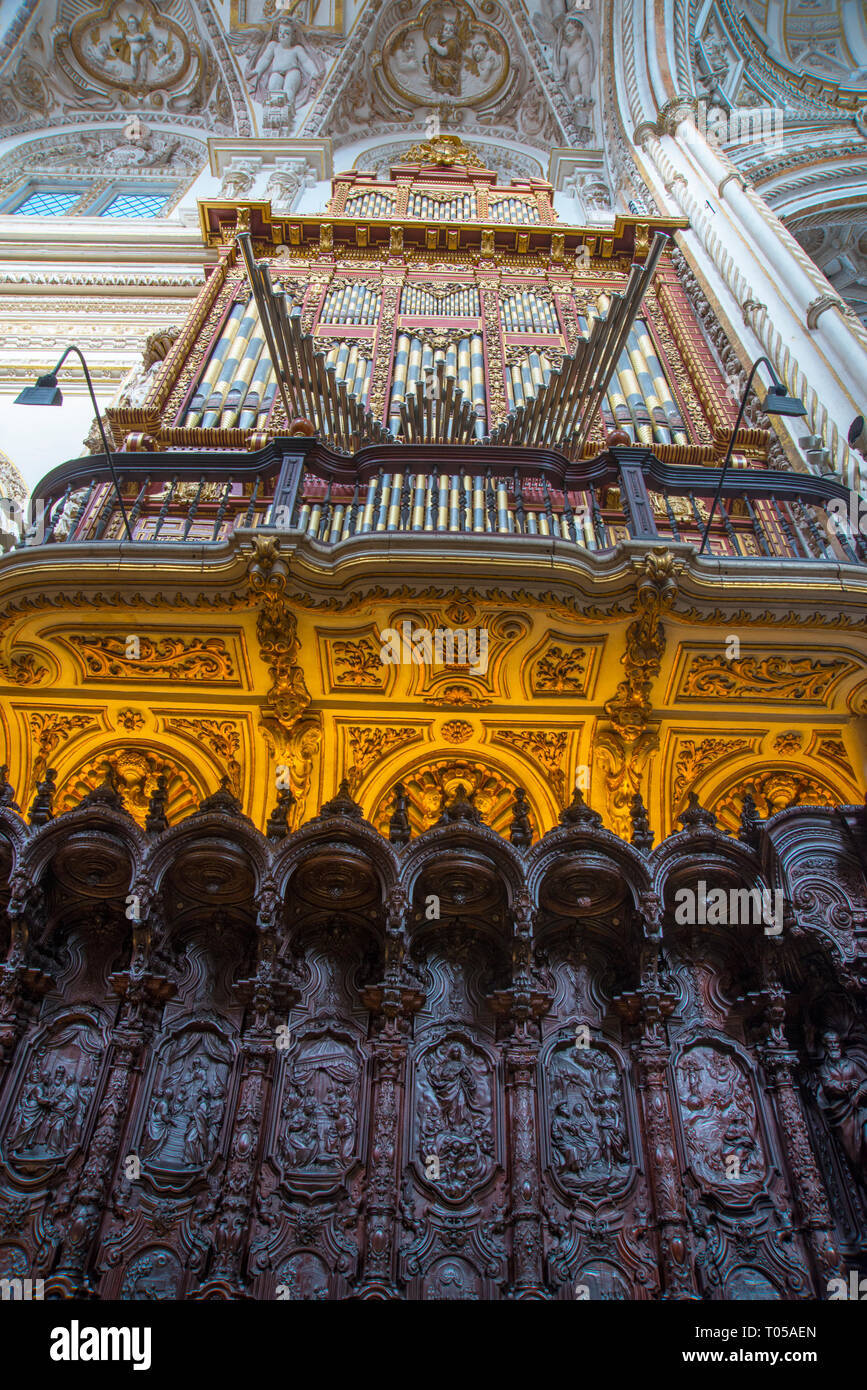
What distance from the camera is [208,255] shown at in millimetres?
11789

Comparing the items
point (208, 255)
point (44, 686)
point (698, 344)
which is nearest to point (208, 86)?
point (208, 255)

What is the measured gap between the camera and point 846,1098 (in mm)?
4789

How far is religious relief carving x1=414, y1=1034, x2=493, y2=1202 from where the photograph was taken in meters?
4.80

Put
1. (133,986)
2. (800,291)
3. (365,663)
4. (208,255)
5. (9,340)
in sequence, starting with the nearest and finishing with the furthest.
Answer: (133,986), (365,663), (800,291), (9,340), (208,255)

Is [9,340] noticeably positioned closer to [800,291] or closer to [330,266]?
[330,266]

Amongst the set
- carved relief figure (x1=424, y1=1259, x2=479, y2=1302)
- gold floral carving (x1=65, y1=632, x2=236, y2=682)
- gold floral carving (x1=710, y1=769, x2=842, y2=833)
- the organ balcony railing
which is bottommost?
carved relief figure (x1=424, y1=1259, x2=479, y2=1302)

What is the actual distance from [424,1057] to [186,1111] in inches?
58.3

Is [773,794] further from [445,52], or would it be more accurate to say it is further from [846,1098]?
[445,52]

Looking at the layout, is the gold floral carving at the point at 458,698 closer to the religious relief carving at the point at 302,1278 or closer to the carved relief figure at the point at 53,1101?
the carved relief figure at the point at 53,1101

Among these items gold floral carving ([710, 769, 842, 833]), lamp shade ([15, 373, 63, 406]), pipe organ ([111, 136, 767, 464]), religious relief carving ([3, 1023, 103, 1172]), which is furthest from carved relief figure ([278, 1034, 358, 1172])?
lamp shade ([15, 373, 63, 406])

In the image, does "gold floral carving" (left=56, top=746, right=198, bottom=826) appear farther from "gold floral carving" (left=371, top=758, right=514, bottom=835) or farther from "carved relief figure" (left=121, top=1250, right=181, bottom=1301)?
"carved relief figure" (left=121, top=1250, right=181, bottom=1301)

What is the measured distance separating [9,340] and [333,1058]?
9285 millimetres

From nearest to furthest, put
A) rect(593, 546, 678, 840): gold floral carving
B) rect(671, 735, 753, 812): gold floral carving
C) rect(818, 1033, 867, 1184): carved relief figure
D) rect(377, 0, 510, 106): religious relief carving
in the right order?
rect(818, 1033, 867, 1184): carved relief figure < rect(593, 546, 678, 840): gold floral carving < rect(671, 735, 753, 812): gold floral carving < rect(377, 0, 510, 106): religious relief carving

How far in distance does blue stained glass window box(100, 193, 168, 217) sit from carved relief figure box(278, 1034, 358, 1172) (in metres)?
14.1
